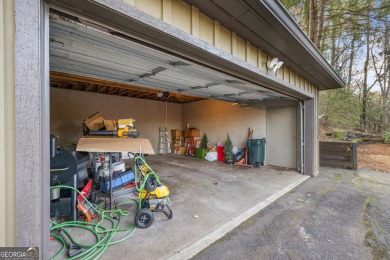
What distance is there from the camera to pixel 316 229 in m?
2.37

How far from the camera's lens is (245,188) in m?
3.95

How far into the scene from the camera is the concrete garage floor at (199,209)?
1.98m

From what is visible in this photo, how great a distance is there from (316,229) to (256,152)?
149 inches

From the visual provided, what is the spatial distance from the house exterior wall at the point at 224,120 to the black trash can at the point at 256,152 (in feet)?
1.58

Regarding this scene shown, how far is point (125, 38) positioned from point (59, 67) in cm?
197

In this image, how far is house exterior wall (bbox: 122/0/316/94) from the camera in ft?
4.91

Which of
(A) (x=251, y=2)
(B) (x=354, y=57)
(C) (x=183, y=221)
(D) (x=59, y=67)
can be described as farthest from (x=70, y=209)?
(B) (x=354, y=57)

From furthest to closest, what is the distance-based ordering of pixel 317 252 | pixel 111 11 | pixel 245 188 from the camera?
pixel 245 188
pixel 317 252
pixel 111 11

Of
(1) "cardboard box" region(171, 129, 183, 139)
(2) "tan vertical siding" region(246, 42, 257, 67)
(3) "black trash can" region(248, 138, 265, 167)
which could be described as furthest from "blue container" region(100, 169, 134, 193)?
(1) "cardboard box" region(171, 129, 183, 139)

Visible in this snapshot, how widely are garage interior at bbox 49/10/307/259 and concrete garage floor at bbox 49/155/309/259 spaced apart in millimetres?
13

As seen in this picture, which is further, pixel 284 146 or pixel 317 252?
pixel 284 146

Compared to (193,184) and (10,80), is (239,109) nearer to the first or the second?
(193,184)

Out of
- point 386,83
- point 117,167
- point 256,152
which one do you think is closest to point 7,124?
point 117,167

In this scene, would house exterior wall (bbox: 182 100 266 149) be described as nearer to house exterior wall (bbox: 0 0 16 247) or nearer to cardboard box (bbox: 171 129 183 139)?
cardboard box (bbox: 171 129 183 139)
